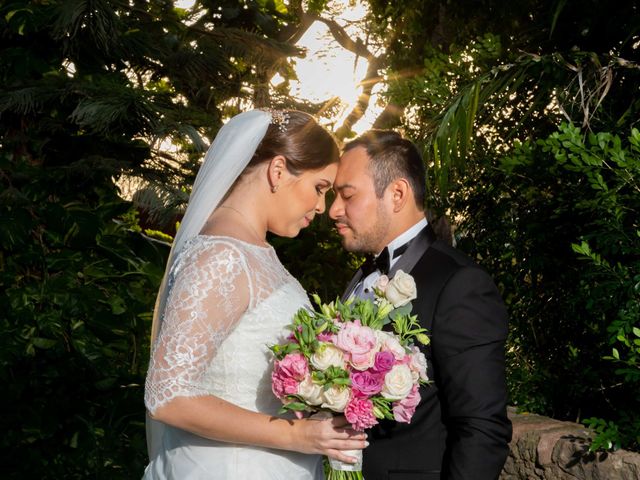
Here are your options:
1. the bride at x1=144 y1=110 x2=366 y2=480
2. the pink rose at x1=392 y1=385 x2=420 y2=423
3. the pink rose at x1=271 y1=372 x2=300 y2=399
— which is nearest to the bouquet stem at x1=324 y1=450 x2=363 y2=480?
the bride at x1=144 y1=110 x2=366 y2=480

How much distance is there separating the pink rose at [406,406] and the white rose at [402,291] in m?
0.26

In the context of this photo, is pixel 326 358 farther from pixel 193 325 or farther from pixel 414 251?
pixel 414 251

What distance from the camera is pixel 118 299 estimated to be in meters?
5.05

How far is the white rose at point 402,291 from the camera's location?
2.30 metres

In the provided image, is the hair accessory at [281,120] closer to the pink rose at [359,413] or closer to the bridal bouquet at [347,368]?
the bridal bouquet at [347,368]

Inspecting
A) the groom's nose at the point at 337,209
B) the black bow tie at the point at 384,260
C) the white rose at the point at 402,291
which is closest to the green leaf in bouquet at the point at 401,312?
the white rose at the point at 402,291

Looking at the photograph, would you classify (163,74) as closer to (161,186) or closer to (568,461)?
(161,186)

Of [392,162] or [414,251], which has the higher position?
[392,162]

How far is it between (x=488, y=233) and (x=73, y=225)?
3085 mm

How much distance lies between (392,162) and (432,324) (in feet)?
2.29

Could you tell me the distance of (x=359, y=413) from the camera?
2072mm

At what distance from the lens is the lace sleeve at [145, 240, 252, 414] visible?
2180 millimetres

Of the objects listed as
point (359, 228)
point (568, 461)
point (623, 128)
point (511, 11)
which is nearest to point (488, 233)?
point (623, 128)

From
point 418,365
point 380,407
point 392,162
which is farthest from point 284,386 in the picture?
point 392,162
